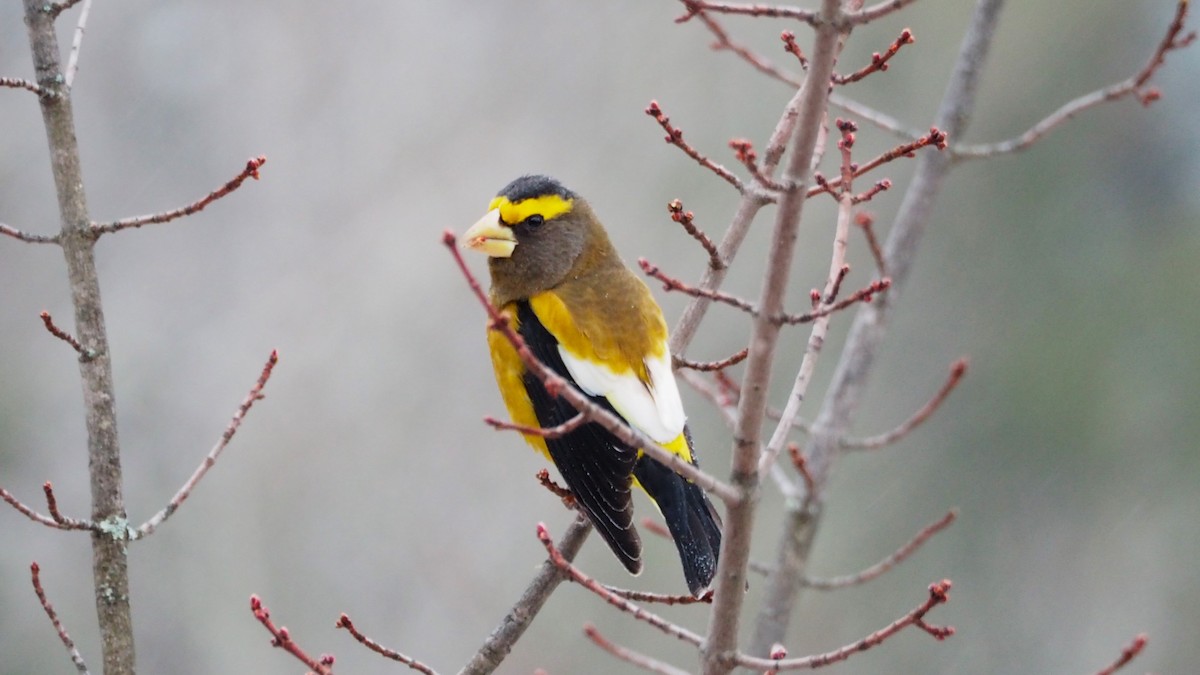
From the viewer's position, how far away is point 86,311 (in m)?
2.16

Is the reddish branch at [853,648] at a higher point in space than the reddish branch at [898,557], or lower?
lower

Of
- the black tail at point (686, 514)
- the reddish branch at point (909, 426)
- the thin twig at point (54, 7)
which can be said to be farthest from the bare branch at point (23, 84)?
the reddish branch at point (909, 426)

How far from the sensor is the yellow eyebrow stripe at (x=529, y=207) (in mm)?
3139

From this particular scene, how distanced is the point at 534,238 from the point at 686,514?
881 millimetres

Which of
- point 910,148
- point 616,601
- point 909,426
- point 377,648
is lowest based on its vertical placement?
point 377,648

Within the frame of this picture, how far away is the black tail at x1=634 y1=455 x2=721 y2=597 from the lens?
2.69 meters

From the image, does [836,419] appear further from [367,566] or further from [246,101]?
[246,101]

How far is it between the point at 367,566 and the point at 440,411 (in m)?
1.40

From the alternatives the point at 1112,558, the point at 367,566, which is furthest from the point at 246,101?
the point at 1112,558

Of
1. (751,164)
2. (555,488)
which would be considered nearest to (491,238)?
(555,488)

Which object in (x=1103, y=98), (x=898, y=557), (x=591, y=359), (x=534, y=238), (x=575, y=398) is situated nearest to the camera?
(x=575, y=398)

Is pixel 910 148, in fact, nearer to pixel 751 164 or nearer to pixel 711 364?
pixel 751 164

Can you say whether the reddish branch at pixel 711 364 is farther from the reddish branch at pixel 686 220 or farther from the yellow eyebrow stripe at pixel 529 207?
the yellow eyebrow stripe at pixel 529 207

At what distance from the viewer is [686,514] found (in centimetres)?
281
